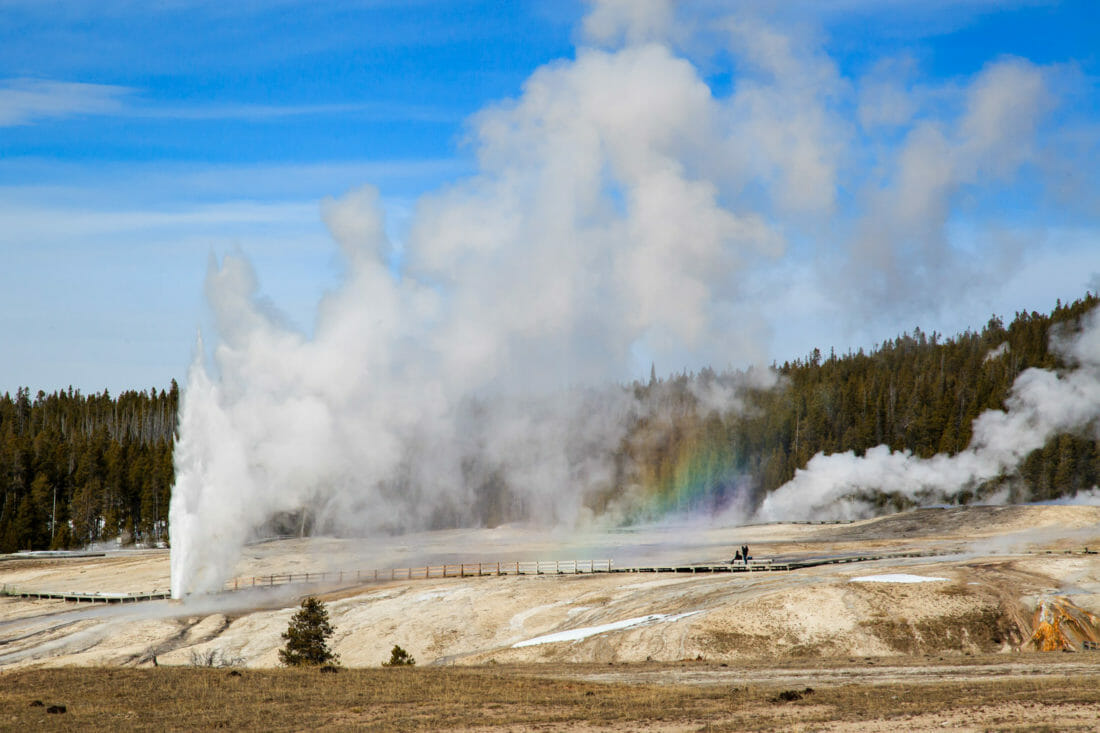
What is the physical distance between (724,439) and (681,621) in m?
101

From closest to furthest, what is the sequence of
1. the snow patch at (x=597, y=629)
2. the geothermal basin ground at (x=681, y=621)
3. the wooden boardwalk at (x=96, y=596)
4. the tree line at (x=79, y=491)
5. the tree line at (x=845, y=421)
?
the geothermal basin ground at (x=681, y=621) → the snow patch at (x=597, y=629) → the wooden boardwalk at (x=96, y=596) → the tree line at (x=79, y=491) → the tree line at (x=845, y=421)

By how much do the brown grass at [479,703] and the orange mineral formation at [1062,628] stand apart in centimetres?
1155

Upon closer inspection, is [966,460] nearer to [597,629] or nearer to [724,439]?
[724,439]

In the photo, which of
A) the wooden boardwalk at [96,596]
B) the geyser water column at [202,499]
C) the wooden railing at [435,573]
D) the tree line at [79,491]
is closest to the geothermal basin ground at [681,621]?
the wooden boardwalk at [96,596]

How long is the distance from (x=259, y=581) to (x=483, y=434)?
56501mm

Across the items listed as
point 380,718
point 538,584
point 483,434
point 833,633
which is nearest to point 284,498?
point 483,434

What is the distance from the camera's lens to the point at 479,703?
28.7 m

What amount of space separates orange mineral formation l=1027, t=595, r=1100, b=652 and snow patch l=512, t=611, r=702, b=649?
14.4 m

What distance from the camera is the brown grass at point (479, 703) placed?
25.4 m

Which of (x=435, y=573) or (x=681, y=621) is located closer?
(x=681, y=621)

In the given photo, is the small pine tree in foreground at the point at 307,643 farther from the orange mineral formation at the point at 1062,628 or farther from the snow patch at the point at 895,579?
the orange mineral formation at the point at 1062,628

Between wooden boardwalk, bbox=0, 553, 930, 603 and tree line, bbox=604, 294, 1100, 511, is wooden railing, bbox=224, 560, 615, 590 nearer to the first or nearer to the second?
wooden boardwalk, bbox=0, 553, 930, 603

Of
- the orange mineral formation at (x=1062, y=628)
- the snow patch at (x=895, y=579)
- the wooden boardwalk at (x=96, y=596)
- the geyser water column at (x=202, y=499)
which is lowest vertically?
the orange mineral formation at (x=1062, y=628)

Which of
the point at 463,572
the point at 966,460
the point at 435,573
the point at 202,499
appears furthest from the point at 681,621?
the point at 966,460
